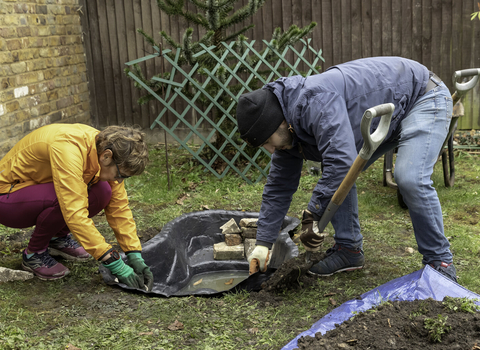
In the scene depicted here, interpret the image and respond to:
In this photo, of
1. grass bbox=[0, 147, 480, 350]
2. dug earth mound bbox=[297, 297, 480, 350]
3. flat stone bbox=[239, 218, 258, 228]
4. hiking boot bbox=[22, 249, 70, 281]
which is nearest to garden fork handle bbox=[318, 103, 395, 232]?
dug earth mound bbox=[297, 297, 480, 350]

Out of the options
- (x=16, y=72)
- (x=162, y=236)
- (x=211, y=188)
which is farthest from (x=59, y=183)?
(x=16, y=72)

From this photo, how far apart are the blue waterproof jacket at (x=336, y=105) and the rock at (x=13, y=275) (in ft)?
5.39

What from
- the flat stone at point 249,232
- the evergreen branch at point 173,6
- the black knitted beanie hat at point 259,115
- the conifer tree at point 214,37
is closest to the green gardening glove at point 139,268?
the flat stone at point 249,232

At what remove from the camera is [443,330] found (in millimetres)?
1869

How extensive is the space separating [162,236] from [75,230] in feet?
3.02

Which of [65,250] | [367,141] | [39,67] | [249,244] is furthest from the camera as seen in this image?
[39,67]

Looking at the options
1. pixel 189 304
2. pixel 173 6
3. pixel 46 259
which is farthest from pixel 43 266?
pixel 173 6

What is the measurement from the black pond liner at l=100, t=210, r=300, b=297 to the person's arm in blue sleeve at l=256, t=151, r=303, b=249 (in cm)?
23

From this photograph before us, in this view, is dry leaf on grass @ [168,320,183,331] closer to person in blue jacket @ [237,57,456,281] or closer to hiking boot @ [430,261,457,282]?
person in blue jacket @ [237,57,456,281]

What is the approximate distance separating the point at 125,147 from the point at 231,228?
53.4 inches

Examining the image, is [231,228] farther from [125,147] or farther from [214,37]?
[214,37]

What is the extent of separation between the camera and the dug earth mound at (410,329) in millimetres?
1850

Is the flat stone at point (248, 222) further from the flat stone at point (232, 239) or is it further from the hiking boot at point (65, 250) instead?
the hiking boot at point (65, 250)

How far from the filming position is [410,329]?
192cm
